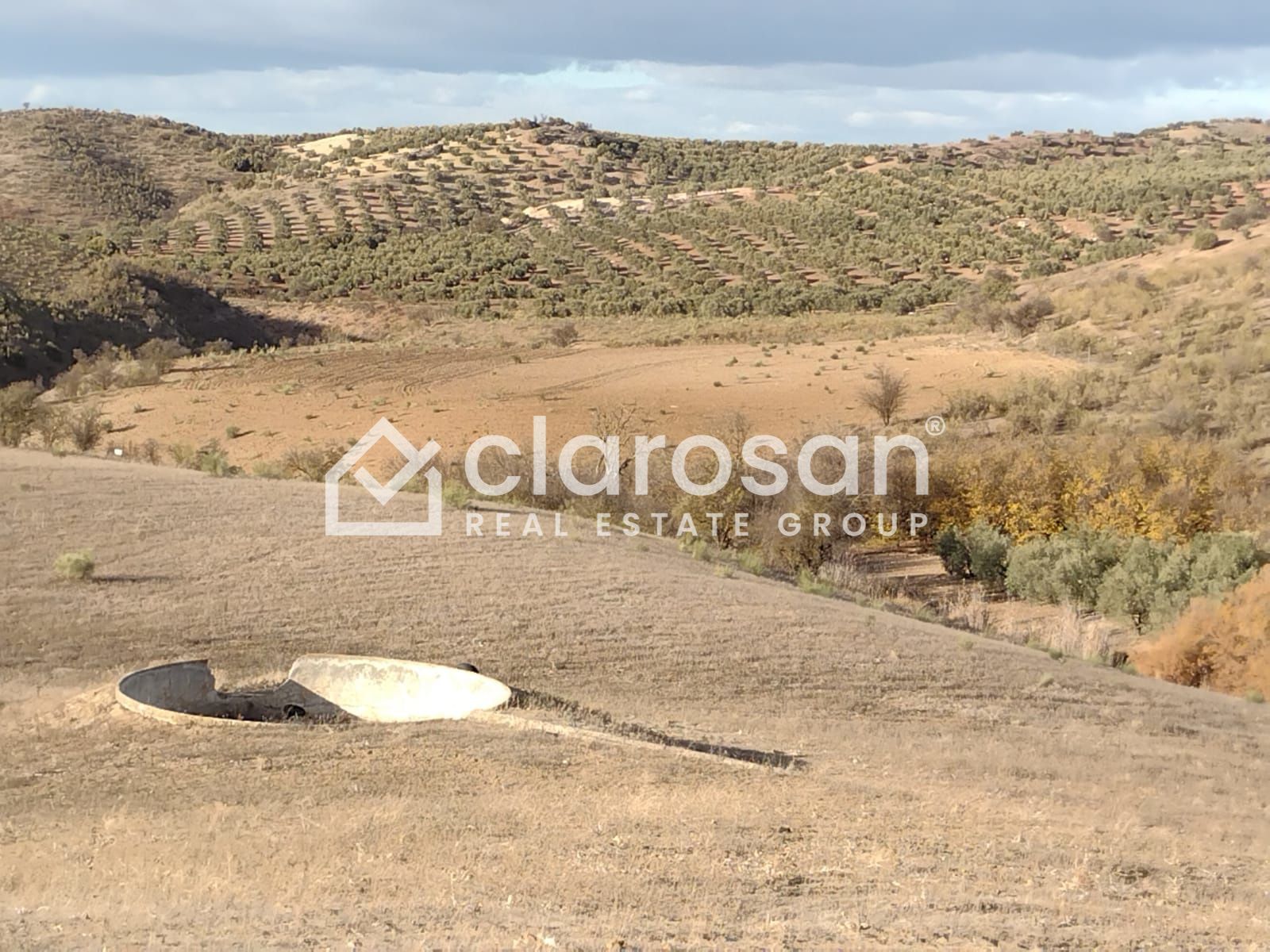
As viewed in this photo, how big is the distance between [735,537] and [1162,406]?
1293 centimetres

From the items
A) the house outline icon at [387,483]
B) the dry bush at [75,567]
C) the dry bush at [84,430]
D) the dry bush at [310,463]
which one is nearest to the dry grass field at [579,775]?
the dry bush at [75,567]

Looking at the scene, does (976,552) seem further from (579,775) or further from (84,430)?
(84,430)

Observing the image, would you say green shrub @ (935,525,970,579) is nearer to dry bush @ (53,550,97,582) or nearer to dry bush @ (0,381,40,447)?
dry bush @ (53,550,97,582)

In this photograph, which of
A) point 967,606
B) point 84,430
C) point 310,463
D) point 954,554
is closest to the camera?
point 967,606

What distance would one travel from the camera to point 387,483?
22.7 m

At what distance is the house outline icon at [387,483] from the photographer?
1753 centimetres

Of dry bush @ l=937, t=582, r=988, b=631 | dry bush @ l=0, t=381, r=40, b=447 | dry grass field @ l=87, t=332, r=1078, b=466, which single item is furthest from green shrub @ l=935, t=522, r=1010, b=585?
dry bush @ l=0, t=381, r=40, b=447

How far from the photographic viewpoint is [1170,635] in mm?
17109

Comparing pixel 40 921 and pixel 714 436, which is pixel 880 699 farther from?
pixel 714 436

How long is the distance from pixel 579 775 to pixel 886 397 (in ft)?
72.6

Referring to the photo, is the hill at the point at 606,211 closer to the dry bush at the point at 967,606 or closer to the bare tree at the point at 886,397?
the bare tree at the point at 886,397

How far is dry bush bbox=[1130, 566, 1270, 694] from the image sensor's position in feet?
53.6

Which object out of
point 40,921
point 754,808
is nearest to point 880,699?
point 754,808

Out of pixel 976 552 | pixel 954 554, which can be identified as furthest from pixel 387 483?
pixel 976 552
